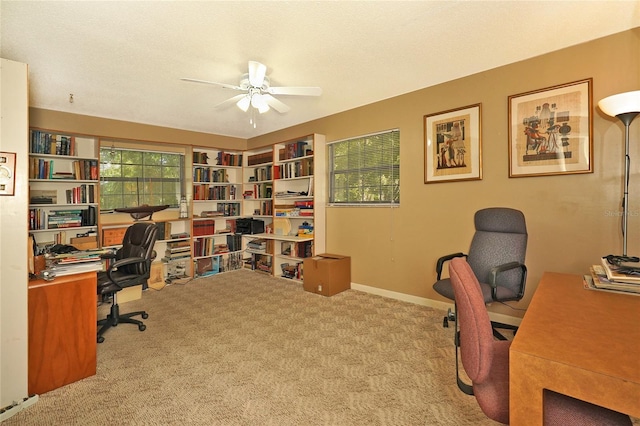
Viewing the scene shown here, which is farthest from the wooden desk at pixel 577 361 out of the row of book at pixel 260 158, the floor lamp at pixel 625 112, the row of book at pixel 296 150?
the row of book at pixel 260 158

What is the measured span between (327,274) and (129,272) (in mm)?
2233

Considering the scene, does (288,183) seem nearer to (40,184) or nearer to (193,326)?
(193,326)

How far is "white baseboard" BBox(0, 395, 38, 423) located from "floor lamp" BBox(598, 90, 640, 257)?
4.23 m

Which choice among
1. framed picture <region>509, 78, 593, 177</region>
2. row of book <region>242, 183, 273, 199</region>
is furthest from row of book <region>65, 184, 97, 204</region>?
framed picture <region>509, 78, 593, 177</region>

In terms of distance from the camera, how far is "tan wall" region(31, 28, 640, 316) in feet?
7.88

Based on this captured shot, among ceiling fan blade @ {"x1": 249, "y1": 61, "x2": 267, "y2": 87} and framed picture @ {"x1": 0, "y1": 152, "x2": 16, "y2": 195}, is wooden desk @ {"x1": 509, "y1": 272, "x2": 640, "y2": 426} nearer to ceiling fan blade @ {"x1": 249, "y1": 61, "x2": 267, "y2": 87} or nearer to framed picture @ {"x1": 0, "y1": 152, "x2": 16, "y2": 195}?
ceiling fan blade @ {"x1": 249, "y1": 61, "x2": 267, "y2": 87}

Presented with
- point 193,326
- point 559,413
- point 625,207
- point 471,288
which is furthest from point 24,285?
point 625,207

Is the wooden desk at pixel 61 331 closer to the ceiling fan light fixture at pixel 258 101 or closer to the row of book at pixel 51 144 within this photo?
the ceiling fan light fixture at pixel 258 101

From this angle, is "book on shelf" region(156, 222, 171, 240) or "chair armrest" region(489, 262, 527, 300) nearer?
"chair armrest" region(489, 262, 527, 300)

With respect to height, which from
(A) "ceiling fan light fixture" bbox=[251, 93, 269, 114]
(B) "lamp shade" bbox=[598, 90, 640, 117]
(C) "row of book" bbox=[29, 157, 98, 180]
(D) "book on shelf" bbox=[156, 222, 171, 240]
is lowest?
(D) "book on shelf" bbox=[156, 222, 171, 240]

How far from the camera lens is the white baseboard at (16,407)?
5.60 ft

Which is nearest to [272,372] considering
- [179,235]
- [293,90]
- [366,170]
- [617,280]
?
[617,280]

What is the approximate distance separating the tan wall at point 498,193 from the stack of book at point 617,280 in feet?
2.83

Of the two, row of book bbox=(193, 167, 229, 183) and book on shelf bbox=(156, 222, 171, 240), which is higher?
row of book bbox=(193, 167, 229, 183)
